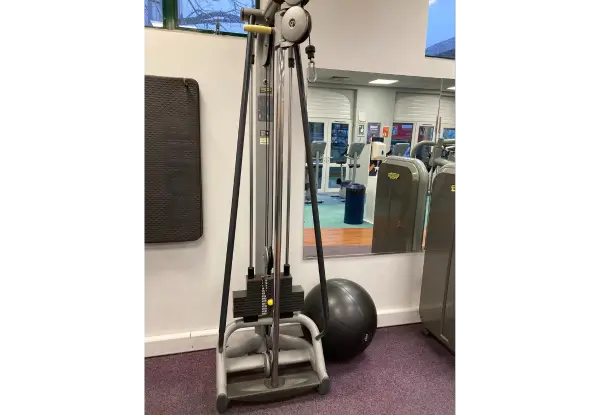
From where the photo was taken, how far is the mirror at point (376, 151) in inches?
111

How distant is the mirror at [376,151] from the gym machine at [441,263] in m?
0.19

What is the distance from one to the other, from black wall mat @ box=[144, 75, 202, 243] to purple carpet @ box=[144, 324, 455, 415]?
34.3 inches

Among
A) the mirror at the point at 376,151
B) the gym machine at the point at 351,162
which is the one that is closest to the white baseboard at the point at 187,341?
the mirror at the point at 376,151

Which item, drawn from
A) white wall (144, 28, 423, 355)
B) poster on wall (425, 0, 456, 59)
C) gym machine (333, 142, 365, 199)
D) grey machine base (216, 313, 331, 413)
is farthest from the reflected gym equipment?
grey machine base (216, 313, 331, 413)

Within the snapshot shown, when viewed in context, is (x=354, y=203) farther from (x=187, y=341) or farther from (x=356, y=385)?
(x=187, y=341)

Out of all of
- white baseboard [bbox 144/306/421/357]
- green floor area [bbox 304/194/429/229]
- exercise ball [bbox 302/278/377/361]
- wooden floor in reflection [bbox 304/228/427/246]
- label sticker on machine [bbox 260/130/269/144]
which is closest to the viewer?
label sticker on machine [bbox 260/130/269/144]

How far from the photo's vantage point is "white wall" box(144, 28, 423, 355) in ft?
7.42

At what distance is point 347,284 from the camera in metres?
2.55

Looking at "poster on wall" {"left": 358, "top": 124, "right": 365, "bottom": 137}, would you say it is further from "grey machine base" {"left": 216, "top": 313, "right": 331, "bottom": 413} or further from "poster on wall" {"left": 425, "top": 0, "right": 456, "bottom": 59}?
"grey machine base" {"left": 216, "top": 313, "right": 331, "bottom": 413}

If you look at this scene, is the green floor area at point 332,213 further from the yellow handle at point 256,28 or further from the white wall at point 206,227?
the yellow handle at point 256,28
